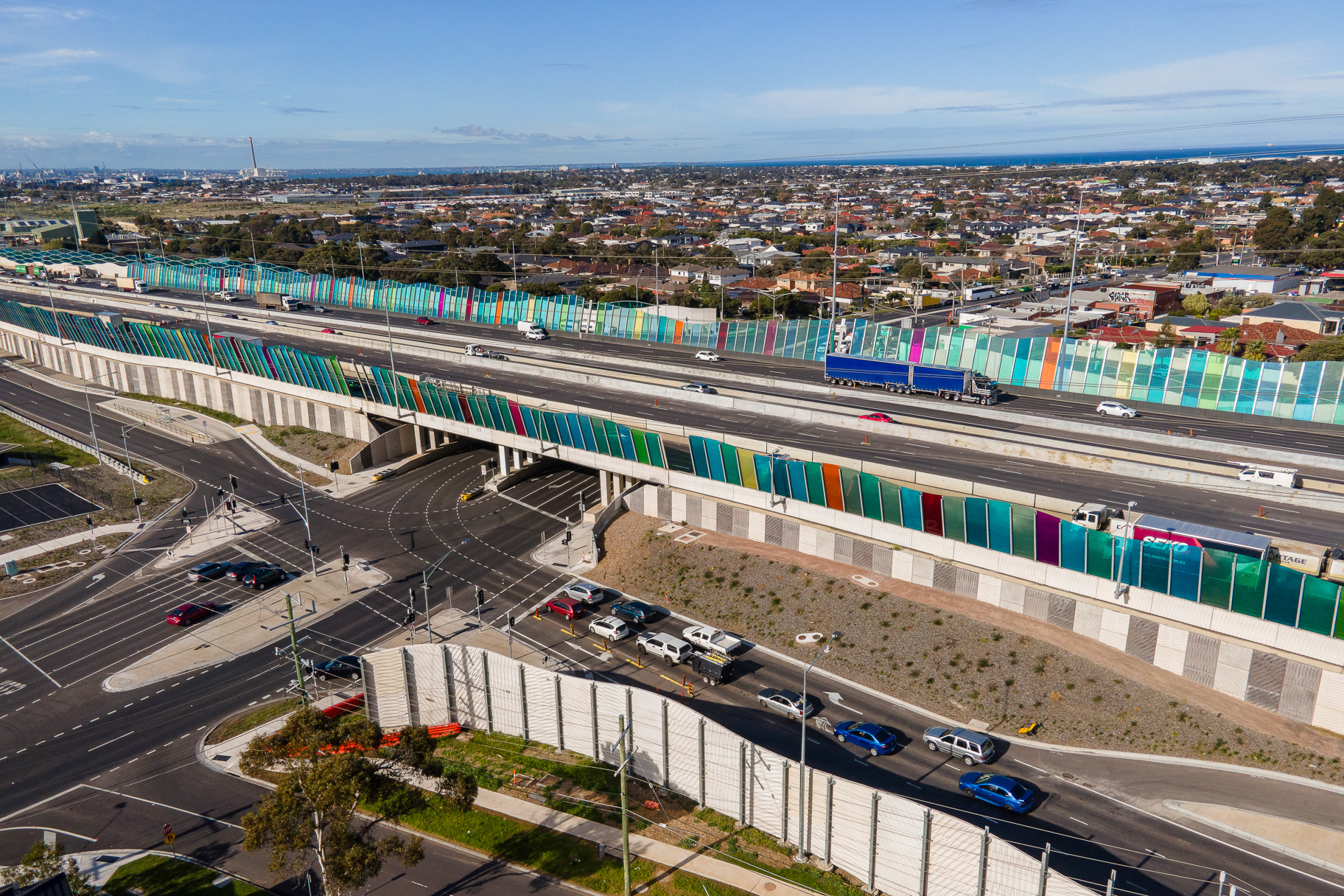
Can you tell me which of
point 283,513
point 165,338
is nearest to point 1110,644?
point 283,513

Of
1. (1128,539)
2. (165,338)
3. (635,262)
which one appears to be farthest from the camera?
(635,262)

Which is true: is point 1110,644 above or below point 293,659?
above

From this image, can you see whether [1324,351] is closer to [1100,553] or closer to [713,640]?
[1100,553]

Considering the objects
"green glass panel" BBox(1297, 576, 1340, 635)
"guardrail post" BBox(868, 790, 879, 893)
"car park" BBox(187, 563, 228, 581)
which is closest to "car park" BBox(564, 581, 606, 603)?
"car park" BBox(187, 563, 228, 581)

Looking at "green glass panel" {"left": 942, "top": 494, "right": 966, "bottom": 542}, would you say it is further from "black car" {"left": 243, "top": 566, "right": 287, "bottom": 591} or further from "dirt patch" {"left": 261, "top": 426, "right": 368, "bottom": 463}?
"dirt patch" {"left": 261, "top": 426, "right": 368, "bottom": 463}

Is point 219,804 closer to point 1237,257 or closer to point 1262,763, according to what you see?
point 1262,763

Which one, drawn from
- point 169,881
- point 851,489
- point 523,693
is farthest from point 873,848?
point 169,881
